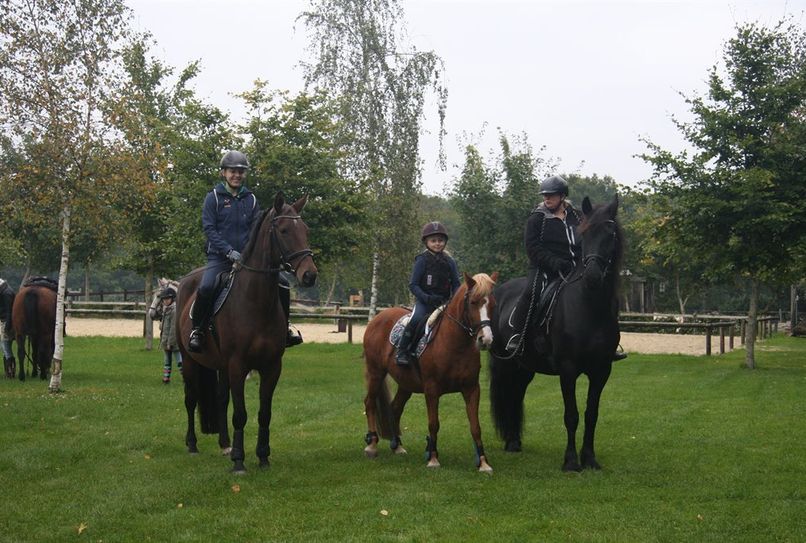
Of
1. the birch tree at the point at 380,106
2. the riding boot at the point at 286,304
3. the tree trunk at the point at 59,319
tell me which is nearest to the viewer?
the riding boot at the point at 286,304

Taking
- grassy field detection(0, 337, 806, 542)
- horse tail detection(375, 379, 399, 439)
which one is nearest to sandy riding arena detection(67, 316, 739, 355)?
grassy field detection(0, 337, 806, 542)

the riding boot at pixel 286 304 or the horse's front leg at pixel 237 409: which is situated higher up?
the riding boot at pixel 286 304

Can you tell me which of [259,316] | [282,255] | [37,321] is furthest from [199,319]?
[37,321]

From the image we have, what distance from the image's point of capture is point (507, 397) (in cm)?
1117

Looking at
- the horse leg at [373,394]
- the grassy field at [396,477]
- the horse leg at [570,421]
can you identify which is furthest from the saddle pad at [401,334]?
the horse leg at [570,421]

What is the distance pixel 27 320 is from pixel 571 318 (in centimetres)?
1374

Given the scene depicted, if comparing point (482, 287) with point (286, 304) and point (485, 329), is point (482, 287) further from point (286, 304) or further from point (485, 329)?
point (286, 304)

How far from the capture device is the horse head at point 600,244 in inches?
368

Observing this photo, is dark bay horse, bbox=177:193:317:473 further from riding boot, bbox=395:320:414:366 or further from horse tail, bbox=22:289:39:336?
horse tail, bbox=22:289:39:336

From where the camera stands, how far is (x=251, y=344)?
9.73 metres

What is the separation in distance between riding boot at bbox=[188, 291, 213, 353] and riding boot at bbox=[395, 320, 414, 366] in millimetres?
2267

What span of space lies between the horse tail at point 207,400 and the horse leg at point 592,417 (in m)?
4.65

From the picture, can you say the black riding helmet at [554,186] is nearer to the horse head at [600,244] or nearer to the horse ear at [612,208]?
the horse head at [600,244]

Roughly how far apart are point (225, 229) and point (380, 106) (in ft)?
62.5
